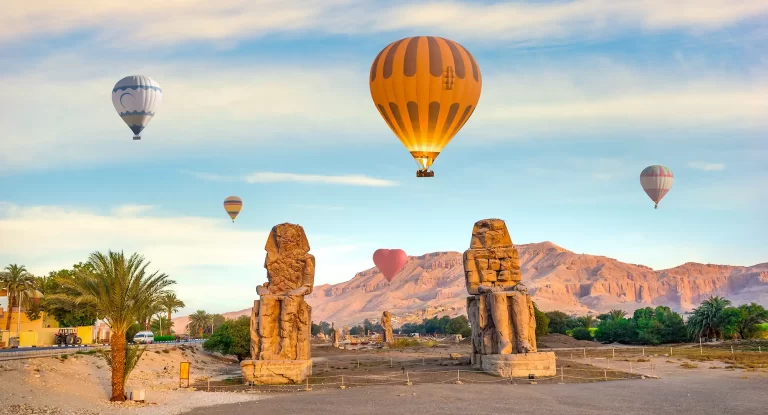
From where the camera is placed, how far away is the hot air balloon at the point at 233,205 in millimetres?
67688

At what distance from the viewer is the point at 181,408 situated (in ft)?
73.1

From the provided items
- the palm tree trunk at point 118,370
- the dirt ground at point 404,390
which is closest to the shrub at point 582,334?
the dirt ground at point 404,390

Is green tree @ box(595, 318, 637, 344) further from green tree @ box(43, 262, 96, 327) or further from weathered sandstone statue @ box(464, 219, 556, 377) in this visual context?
green tree @ box(43, 262, 96, 327)

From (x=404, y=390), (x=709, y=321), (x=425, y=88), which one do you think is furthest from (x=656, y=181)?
(x=404, y=390)

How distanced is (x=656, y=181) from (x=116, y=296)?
47.9 m

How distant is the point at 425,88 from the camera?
33.8 meters

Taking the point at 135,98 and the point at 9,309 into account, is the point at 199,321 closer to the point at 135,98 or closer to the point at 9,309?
the point at 9,309

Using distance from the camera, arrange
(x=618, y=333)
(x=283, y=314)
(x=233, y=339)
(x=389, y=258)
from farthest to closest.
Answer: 1. (x=389, y=258)
2. (x=618, y=333)
3. (x=233, y=339)
4. (x=283, y=314)

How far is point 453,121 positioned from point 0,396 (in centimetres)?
2223

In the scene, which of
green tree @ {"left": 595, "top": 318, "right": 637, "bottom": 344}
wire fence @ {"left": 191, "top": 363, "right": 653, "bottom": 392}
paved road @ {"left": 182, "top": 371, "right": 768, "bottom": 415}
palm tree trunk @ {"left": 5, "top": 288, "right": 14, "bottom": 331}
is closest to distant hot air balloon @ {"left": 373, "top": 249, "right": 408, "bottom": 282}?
green tree @ {"left": 595, "top": 318, "right": 637, "bottom": 344}

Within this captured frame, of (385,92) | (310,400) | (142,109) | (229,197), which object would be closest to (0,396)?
(310,400)

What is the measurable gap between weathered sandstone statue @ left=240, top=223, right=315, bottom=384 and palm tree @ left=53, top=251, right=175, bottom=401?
4.92m

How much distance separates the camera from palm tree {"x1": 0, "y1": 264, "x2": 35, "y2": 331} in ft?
194

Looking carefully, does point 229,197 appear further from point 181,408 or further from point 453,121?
point 181,408
